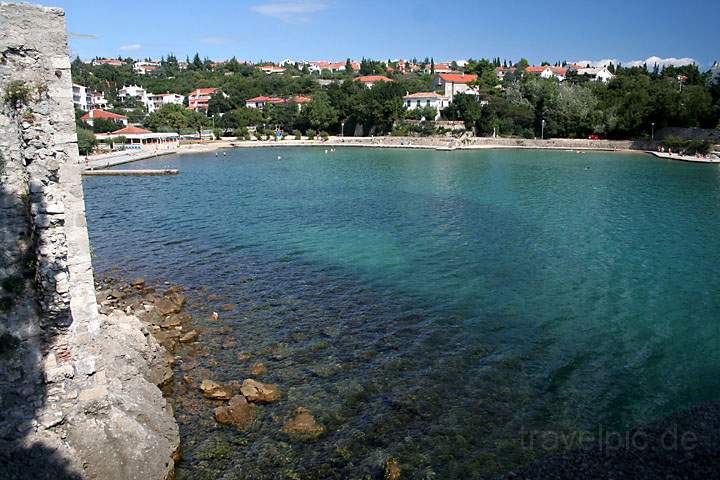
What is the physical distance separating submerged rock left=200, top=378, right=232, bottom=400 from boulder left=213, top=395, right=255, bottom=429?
17.7 inches

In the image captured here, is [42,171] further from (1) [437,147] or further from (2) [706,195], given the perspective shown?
(1) [437,147]

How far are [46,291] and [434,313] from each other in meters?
11.7

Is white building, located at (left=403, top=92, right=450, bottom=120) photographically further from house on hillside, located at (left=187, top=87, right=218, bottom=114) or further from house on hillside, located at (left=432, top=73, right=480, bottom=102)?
house on hillside, located at (left=187, top=87, right=218, bottom=114)

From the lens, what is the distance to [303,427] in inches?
448

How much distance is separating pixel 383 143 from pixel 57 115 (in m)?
88.7

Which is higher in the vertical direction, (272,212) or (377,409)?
(272,212)

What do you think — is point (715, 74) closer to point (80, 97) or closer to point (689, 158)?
point (689, 158)

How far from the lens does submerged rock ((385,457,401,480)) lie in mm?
9898

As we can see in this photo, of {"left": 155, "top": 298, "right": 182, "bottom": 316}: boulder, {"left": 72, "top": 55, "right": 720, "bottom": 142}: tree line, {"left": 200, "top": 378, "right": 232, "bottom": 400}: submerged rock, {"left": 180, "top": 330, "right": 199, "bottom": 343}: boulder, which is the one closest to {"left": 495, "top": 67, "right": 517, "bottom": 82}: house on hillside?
{"left": 72, "top": 55, "right": 720, "bottom": 142}: tree line

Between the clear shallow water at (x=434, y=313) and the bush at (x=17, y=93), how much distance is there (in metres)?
7.18

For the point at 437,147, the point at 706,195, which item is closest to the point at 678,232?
the point at 706,195

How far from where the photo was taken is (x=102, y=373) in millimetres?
9914

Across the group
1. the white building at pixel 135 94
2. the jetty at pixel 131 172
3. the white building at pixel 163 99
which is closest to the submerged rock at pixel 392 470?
the jetty at pixel 131 172

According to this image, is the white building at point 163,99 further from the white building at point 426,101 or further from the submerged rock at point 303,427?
the submerged rock at point 303,427
